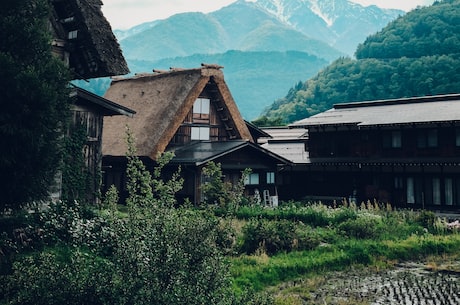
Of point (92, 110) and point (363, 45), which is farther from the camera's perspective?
point (363, 45)

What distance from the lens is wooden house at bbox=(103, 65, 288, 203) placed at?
27.3 meters

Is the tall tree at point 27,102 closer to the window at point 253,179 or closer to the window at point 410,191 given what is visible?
the window at point 253,179

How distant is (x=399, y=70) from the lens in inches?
2768

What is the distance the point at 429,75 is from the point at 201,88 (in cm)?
4422

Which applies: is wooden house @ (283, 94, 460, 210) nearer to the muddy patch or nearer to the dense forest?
the muddy patch

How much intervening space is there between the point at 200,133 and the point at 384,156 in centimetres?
1047

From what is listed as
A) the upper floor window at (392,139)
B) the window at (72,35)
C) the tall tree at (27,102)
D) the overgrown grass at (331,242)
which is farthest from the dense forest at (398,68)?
the tall tree at (27,102)

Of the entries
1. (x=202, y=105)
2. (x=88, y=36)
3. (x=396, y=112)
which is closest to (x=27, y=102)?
(x=88, y=36)

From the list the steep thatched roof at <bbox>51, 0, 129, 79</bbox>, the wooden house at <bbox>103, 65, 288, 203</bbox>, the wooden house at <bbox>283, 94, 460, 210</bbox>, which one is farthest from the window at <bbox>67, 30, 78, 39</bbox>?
the wooden house at <bbox>283, 94, 460, 210</bbox>

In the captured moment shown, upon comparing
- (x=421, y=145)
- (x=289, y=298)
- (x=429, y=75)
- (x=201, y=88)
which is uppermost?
(x=429, y=75)

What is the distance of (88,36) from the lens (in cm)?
1653

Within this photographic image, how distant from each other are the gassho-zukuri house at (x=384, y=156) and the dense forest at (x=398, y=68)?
95.3 ft

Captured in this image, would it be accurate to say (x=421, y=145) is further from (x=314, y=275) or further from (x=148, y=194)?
(x=148, y=194)

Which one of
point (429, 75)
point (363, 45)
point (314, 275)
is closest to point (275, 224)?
point (314, 275)
